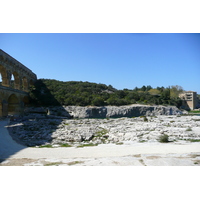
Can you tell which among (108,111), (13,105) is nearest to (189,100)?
(108,111)

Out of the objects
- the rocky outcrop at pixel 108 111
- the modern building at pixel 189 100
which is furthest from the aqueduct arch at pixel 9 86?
the modern building at pixel 189 100

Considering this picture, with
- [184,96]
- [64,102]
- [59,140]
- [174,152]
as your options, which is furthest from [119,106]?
[184,96]

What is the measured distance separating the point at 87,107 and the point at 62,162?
26.7 m

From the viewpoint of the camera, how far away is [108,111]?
3234cm

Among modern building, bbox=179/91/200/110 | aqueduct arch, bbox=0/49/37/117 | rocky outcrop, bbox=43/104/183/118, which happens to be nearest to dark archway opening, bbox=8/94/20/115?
aqueduct arch, bbox=0/49/37/117

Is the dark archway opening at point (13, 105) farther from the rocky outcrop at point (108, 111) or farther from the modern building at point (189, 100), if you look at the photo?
the modern building at point (189, 100)

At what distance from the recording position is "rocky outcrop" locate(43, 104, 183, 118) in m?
30.7

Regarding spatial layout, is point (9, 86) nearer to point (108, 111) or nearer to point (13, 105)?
point (13, 105)

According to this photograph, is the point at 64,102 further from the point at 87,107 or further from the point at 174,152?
the point at 174,152

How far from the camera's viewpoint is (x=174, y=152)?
673 cm

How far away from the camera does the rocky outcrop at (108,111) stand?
30.7 metres

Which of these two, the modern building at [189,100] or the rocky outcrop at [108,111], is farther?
the modern building at [189,100]

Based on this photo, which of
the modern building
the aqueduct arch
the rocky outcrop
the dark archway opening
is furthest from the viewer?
the modern building

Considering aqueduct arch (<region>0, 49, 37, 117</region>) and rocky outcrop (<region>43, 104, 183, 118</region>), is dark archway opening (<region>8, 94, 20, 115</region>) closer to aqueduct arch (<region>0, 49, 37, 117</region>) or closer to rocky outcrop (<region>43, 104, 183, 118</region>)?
aqueduct arch (<region>0, 49, 37, 117</region>)
